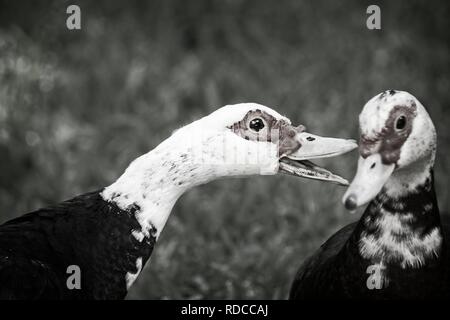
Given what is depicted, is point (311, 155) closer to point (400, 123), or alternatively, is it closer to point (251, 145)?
point (251, 145)

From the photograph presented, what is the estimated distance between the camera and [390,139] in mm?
2527

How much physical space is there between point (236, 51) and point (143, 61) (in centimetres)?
102

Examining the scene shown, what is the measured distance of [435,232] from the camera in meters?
2.68

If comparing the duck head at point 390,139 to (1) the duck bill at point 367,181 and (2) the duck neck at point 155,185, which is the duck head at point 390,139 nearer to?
(1) the duck bill at point 367,181

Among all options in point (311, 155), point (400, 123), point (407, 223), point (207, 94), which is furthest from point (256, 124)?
point (207, 94)

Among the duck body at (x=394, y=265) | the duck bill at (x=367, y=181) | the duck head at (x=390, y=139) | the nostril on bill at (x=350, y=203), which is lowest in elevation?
the duck body at (x=394, y=265)

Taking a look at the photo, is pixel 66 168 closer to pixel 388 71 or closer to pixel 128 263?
pixel 128 263

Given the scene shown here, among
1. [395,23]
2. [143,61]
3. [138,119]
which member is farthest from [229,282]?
[395,23]

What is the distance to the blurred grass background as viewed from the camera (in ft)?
14.9

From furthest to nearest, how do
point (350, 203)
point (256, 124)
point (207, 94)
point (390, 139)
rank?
point (207, 94), point (256, 124), point (390, 139), point (350, 203)

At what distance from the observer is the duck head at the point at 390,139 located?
251 centimetres

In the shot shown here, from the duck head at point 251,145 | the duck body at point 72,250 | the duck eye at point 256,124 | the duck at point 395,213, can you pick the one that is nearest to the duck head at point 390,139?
the duck at point 395,213

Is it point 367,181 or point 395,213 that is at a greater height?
point 367,181

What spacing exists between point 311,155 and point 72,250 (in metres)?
1.17
